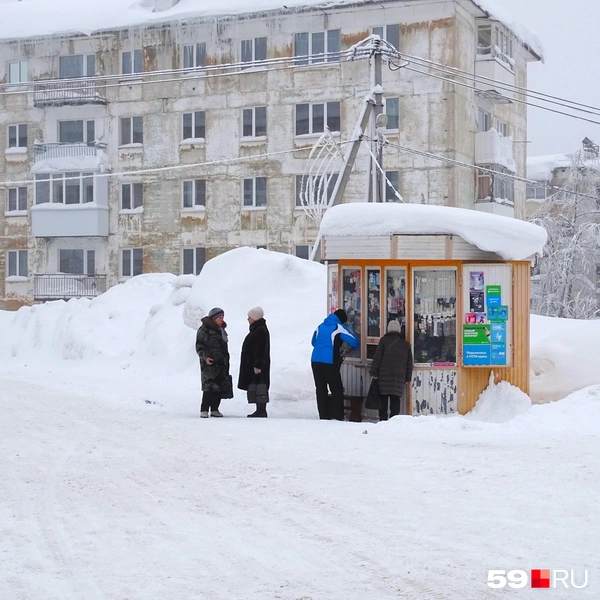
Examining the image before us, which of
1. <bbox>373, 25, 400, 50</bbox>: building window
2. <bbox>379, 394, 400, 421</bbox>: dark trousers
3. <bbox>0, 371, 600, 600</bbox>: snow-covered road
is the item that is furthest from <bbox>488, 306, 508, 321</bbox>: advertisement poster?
<bbox>373, 25, 400, 50</bbox>: building window

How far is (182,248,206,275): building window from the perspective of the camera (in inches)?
1610

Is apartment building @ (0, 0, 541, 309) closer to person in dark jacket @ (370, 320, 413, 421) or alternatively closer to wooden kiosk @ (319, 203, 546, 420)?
wooden kiosk @ (319, 203, 546, 420)

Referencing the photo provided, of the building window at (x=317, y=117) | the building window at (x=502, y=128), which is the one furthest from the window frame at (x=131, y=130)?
the building window at (x=502, y=128)

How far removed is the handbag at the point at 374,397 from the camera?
13102 mm

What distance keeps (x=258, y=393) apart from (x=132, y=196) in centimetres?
2959

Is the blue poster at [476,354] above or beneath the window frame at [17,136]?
beneath

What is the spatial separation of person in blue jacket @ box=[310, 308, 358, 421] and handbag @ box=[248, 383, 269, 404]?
672 millimetres

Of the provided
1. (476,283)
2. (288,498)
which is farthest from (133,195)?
(288,498)

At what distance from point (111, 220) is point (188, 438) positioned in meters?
31.9

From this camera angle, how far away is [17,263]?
43.8m

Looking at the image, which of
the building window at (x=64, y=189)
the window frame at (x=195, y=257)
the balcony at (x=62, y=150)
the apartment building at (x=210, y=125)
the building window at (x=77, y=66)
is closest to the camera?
the apartment building at (x=210, y=125)

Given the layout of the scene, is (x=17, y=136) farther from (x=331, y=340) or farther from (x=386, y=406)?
(x=386, y=406)

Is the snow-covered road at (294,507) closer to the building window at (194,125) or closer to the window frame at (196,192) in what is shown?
the window frame at (196,192)

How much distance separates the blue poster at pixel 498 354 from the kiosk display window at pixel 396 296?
3.63 feet
